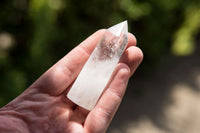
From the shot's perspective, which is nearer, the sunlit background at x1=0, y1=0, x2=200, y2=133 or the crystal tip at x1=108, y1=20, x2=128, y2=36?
the crystal tip at x1=108, y1=20, x2=128, y2=36

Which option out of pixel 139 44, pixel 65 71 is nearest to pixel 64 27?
pixel 139 44

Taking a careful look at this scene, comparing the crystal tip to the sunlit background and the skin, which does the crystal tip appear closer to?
the skin

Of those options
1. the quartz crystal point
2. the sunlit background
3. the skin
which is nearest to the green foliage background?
the sunlit background

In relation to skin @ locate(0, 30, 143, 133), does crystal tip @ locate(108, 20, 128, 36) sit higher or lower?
higher

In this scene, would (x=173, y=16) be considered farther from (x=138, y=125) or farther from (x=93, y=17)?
(x=138, y=125)

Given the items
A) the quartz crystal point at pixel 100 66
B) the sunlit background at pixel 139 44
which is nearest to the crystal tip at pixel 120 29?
the quartz crystal point at pixel 100 66

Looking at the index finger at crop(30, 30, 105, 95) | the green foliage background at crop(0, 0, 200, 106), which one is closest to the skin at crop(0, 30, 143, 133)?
the index finger at crop(30, 30, 105, 95)

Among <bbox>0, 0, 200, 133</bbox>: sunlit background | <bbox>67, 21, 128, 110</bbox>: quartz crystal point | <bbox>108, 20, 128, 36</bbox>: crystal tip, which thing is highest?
<bbox>108, 20, 128, 36</bbox>: crystal tip
